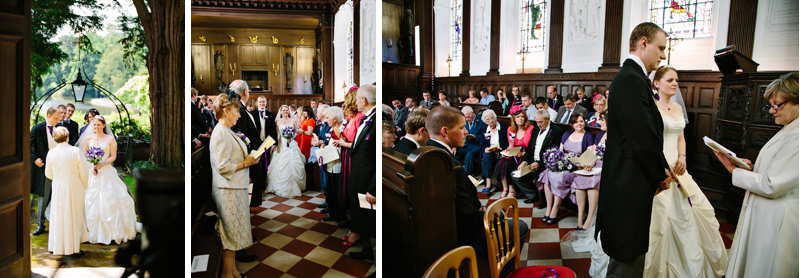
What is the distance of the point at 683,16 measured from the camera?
645 centimetres

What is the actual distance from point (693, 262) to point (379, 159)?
1.79m

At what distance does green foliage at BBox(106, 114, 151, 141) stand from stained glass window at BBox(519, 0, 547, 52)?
7.90 m

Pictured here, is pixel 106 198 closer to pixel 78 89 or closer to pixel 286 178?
pixel 78 89

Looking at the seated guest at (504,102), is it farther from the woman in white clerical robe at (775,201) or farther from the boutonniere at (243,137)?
the boutonniere at (243,137)

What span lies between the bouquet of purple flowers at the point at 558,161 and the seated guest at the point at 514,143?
1.92 ft

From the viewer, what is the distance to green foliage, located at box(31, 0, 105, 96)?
187 cm

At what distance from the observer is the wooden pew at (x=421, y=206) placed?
1.59m

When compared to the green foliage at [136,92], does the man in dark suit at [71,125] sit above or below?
below

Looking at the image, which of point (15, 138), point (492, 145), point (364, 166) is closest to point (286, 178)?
point (364, 166)

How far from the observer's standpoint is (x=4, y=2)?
1812 mm

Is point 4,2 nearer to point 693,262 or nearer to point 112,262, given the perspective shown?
point 112,262

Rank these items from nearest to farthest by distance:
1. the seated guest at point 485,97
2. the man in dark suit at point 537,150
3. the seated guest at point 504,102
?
the man in dark suit at point 537,150 < the seated guest at point 504,102 < the seated guest at point 485,97

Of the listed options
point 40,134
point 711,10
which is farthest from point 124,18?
point 711,10

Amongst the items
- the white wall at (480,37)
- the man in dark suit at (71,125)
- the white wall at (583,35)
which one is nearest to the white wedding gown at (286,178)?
the man in dark suit at (71,125)
